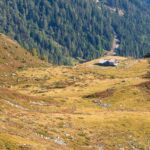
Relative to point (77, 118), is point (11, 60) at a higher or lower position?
higher

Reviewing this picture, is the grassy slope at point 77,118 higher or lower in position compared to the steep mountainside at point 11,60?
lower

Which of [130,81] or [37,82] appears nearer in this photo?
[130,81]

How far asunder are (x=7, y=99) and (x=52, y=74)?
242 ft

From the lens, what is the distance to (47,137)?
51.2m

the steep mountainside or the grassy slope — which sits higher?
the steep mountainside

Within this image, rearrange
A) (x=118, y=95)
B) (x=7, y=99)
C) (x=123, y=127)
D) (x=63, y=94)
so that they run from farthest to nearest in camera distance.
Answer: (x=63, y=94) < (x=118, y=95) < (x=7, y=99) < (x=123, y=127)

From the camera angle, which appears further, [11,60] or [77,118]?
[11,60]

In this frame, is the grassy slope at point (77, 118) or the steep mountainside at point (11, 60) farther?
the steep mountainside at point (11, 60)

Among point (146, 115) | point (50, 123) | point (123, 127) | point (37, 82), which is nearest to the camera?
point (50, 123)

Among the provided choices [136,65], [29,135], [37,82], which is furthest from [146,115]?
[136,65]

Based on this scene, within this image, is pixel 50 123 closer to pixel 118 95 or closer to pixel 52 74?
pixel 118 95

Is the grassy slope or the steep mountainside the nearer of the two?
the grassy slope

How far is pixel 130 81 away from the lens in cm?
11338

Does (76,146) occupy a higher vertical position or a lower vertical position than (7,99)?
lower
